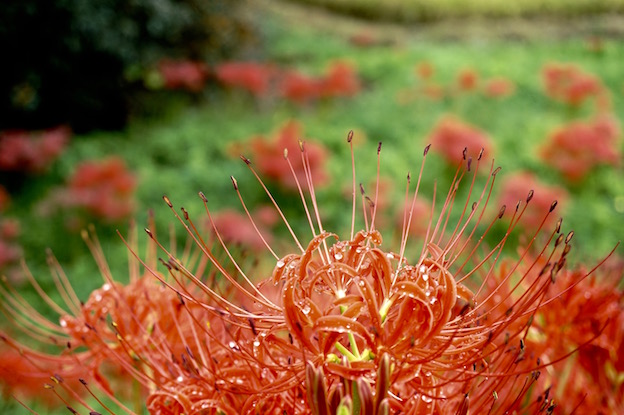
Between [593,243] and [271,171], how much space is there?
220cm

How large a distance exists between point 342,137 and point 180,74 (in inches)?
58.9

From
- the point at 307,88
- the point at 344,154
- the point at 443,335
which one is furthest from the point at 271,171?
the point at 443,335

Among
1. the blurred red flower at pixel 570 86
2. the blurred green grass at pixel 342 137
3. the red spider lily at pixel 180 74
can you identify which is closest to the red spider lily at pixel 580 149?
the blurred green grass at pixel 342 137

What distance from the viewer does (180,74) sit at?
17.0ft

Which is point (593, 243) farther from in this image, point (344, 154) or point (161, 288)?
point (161, 288)

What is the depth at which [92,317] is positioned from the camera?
0.96 meters

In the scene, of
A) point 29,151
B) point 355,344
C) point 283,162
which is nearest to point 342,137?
point 283,162

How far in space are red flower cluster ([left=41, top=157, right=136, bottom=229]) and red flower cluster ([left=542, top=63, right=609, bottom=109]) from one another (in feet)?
13.2

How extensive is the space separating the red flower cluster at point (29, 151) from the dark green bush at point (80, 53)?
31cm

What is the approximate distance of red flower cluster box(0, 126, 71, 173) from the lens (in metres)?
4.13

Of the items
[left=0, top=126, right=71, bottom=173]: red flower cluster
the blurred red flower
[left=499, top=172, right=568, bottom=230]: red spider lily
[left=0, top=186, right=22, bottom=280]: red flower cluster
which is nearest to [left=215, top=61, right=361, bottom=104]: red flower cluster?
[left=0, top=126, right=71, bottom=173]: red flower cluster

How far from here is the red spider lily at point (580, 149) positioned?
4516 millimetres

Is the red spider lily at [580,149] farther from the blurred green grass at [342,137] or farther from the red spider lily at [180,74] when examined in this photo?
the red spider lily at [180,74]

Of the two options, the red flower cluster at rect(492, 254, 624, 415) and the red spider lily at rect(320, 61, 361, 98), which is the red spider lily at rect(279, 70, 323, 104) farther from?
the red flower cluster at rect(492, 254, 624, 415)
